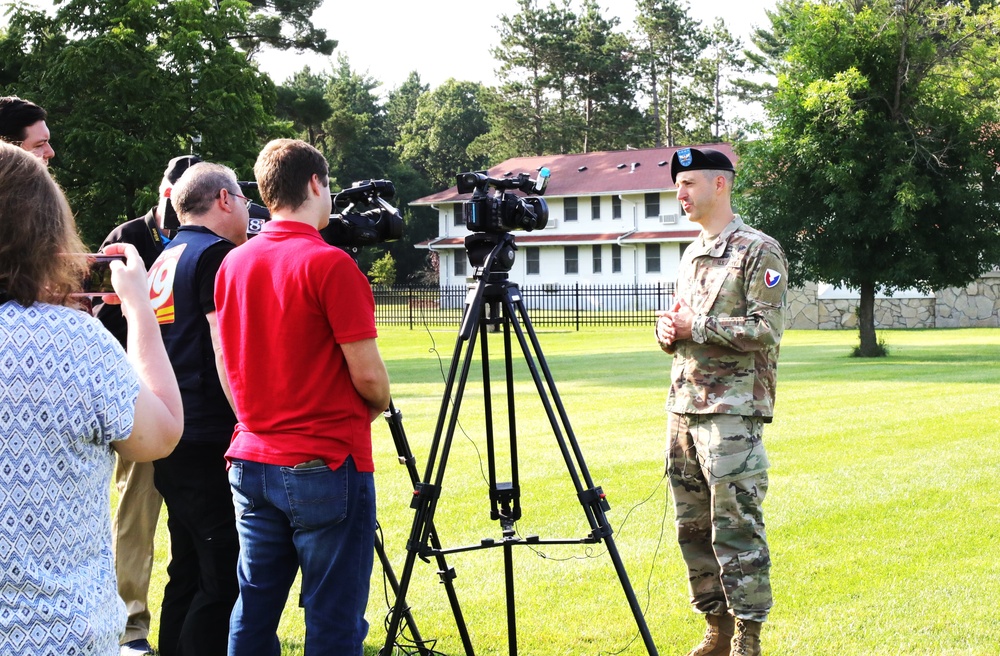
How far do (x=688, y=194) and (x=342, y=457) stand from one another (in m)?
2.08

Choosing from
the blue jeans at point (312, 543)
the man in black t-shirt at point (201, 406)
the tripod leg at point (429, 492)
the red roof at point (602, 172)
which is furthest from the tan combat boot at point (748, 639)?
the red roof at point (602, 172)

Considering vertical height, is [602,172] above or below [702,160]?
above

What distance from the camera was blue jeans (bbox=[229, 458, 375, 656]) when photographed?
331cm

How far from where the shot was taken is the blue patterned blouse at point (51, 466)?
2035 millimetres

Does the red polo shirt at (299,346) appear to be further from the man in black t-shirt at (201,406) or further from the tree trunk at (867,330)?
the tree trunk at (867,330)

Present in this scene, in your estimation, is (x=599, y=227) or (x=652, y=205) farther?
(x=599, y=227)

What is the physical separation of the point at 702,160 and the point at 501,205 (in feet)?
3.04

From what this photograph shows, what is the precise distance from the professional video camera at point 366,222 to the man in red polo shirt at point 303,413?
536 mm

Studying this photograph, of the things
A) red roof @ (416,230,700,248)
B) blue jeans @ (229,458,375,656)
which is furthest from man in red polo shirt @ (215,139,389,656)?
red roof @ (416,230,700,248)

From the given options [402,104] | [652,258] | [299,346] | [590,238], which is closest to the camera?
[299,346]

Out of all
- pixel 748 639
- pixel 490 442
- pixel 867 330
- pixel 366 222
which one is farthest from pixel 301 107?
pixel 748 639

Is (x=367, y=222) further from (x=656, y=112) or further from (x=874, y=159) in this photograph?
(x=656, y=112)

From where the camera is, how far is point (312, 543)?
3.34 meters

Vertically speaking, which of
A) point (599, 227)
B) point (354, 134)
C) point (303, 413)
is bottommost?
point (303, 413)
